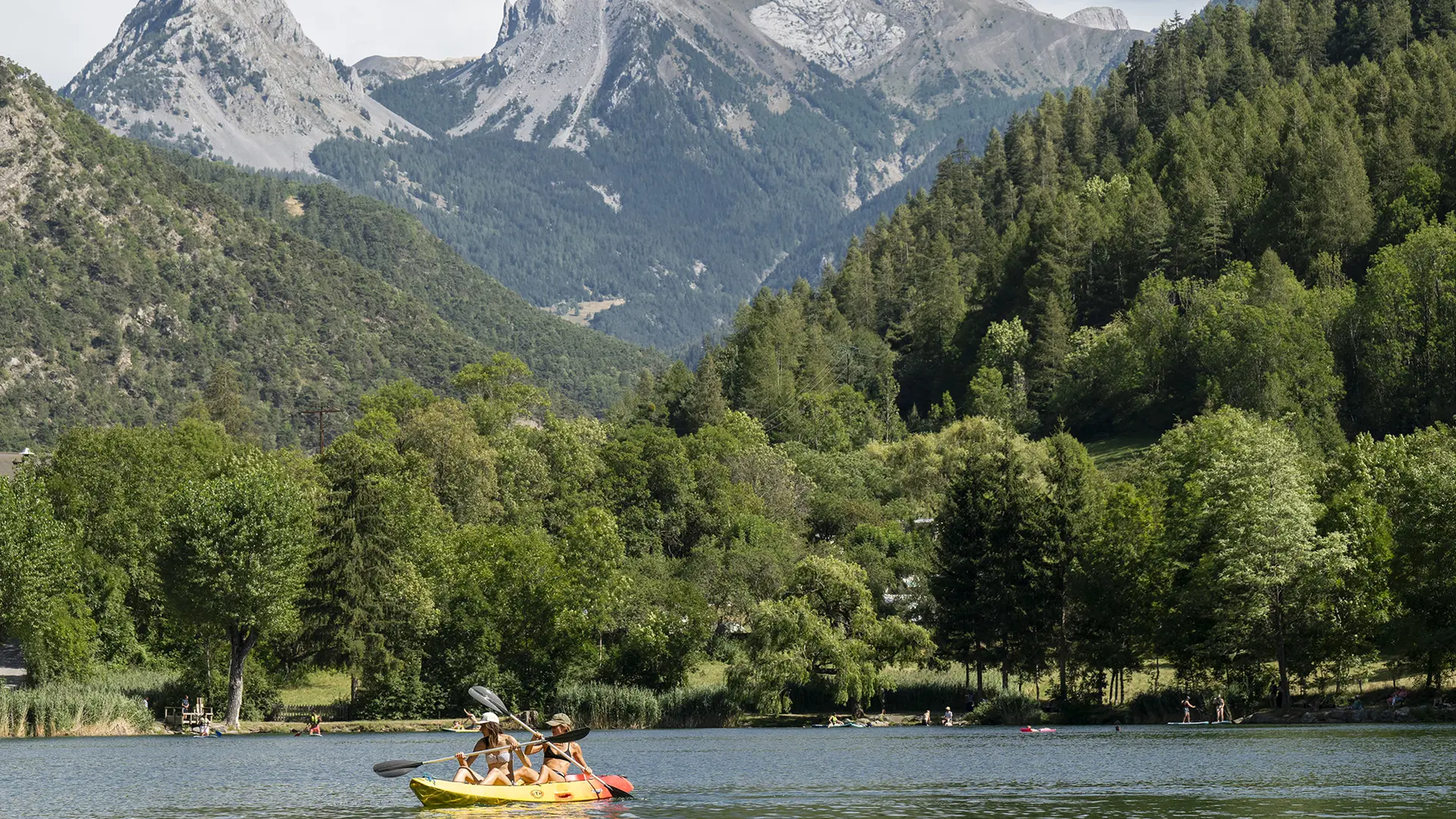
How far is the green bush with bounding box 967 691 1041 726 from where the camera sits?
339ft

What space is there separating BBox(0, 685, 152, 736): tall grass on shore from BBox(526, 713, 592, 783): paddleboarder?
44.6 m

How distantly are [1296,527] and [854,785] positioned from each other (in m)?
38.9

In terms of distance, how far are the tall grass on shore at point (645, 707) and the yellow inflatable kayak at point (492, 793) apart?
160ft

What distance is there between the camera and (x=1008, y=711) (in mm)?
103438

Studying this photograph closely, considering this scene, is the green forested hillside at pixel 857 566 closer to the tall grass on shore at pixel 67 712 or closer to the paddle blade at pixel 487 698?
the tall grass on shore at pixel 67 712

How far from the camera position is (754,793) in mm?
59812

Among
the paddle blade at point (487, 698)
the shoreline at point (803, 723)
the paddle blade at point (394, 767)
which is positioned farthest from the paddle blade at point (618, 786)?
the shoreline at point (803, 723)

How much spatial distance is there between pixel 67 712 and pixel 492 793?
4822cm

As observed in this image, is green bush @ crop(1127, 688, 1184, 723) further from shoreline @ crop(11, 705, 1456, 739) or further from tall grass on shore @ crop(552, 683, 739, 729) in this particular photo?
tall grass on shore @ crop(552, 683, 739, 729)

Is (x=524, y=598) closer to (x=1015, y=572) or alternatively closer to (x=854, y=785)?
(x=1015, y=572)

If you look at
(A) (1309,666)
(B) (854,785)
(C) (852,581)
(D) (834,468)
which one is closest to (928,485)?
(D) (834,468)

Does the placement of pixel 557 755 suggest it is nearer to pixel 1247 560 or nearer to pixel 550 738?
pixel 550 738

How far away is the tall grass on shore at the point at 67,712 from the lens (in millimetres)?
93625

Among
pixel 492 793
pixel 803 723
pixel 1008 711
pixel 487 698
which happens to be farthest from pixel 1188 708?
pixel 492 793
